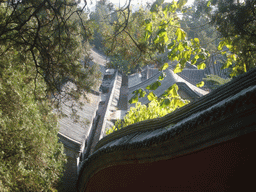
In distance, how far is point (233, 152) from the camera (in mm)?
927

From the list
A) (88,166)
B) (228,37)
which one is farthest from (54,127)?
(228,37)

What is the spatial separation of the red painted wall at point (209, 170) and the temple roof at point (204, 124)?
7 centimetres

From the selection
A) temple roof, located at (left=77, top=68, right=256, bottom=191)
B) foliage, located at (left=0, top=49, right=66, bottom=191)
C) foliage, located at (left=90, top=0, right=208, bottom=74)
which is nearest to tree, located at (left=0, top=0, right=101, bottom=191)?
foliage, located at (left=0, top=49, right=66, bottom=191)

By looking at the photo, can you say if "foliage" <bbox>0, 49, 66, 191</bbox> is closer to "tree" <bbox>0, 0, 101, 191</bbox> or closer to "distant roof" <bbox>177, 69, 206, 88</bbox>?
"tree" <bbox>0, 0, 101, 191</bbox>

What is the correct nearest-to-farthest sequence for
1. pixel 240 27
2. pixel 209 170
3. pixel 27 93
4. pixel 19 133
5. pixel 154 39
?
pixel 209 170 → pixel 240 27 → pixel 154 39 → pixel 19 133 → pixel 27 93

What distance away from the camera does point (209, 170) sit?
107 centimetres

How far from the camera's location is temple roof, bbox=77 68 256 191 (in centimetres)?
79

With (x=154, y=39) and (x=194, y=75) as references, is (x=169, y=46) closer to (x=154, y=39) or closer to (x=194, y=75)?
(x=154, y=39)

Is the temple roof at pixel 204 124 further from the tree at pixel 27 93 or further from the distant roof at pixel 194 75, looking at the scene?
the distant roof at pixel 194 75

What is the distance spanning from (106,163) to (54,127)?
4.25 m

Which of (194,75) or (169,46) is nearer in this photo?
(169,46)

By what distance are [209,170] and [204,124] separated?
0.30m

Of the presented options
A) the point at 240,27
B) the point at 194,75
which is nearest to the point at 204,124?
the point at 240,27

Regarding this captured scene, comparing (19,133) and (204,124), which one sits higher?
(19,133)
